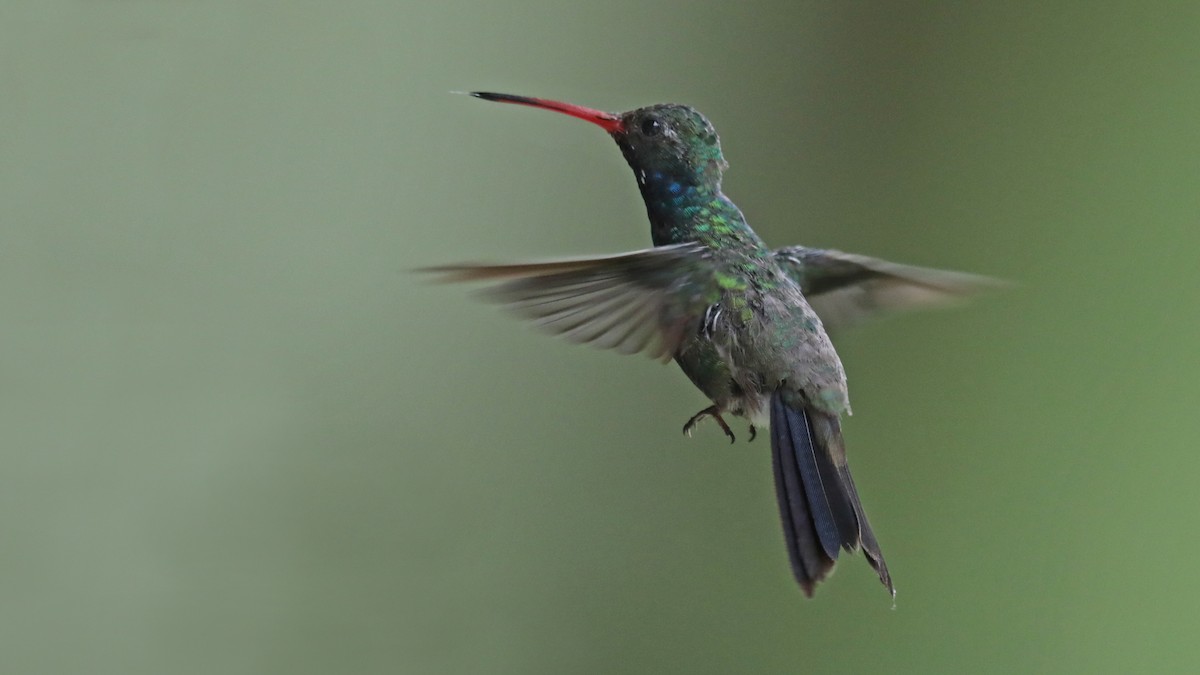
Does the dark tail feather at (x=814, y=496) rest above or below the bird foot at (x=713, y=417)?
below

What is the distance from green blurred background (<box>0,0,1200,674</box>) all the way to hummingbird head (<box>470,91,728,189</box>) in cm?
72

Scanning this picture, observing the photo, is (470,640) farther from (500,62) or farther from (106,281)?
(500,62)

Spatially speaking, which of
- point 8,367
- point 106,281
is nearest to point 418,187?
point 106,281

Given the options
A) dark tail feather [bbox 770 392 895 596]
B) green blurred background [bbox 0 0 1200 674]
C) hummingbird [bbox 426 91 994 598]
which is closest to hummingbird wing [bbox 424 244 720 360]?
hummingbird [bbox 426 91 994 598]

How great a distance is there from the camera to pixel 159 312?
1.77 m

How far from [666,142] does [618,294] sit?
0.55ft

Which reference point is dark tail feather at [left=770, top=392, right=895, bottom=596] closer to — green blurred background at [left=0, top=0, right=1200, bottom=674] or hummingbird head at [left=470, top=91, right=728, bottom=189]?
hummingbird head at [left=470, top=91, right=728, bottom=189]

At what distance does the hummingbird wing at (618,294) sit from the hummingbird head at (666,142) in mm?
78

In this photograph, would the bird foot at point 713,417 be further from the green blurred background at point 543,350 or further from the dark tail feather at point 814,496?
the green blurred background at point 543,350

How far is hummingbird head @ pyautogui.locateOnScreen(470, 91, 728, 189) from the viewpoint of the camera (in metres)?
0.90

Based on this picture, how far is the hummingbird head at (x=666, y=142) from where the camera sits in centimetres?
90

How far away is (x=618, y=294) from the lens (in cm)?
80

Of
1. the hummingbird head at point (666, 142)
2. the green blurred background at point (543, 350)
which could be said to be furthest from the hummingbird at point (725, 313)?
the green blurred background at point (543, 350)

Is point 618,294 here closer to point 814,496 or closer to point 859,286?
point 814,496
